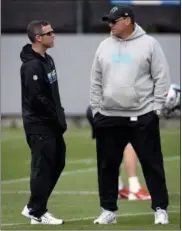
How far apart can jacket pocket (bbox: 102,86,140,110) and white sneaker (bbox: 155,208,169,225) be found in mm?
1071

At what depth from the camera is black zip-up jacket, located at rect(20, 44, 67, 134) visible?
947cm

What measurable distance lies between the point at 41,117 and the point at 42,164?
18.3 inches

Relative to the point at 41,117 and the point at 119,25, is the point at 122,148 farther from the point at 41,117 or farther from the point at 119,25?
the point at 119,25

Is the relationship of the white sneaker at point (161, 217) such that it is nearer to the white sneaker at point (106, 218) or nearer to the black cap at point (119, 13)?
the white sneaker at point (106, 218)

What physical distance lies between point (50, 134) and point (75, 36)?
13.8 meters

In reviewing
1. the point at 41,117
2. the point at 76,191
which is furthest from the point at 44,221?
the point at 76,191

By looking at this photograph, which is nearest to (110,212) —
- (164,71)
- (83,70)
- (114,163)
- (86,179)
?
(114,163)

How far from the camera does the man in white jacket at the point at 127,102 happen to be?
948cm

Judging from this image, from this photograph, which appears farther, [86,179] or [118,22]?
[86,179]

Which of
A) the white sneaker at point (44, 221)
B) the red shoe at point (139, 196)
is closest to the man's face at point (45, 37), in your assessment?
the white sneaker at point (44, 221)

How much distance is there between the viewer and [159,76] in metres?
9.48

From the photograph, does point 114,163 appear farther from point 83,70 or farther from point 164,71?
point 83,70

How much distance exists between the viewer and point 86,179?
1454 cm

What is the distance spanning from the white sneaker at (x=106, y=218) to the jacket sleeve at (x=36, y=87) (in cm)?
120
